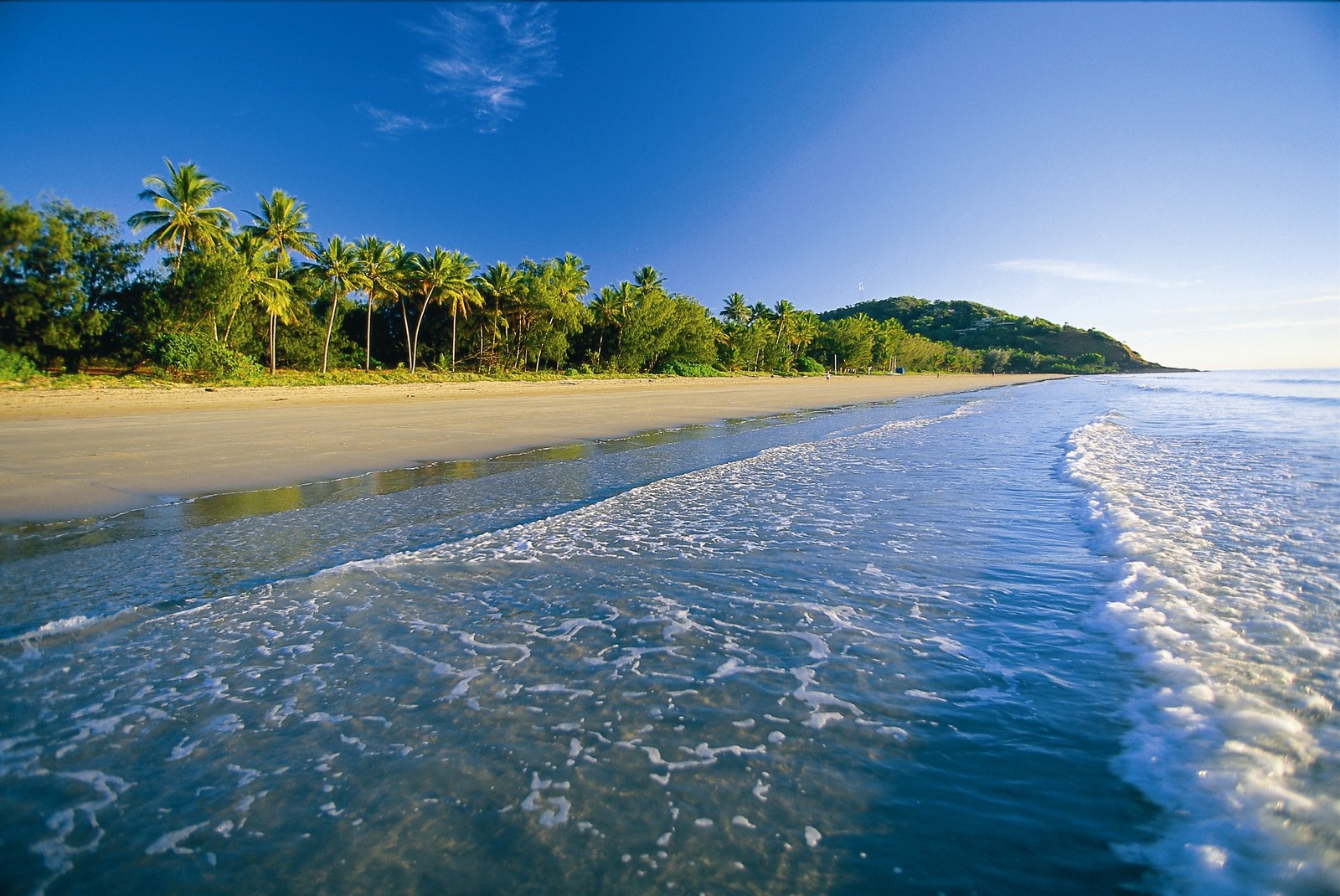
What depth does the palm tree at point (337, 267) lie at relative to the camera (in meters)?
36.2

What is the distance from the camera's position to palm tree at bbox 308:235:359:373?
1426 inches

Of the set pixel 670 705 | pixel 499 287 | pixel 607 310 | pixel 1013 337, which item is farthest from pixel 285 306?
pixel 1013 337

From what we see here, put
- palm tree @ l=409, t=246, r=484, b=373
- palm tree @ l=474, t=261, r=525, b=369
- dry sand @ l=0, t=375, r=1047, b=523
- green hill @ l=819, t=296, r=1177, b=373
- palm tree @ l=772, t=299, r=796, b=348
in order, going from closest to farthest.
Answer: dry sand @ l=0, t=375, r=1047, b=523 < palm tree @ l=409, t=246, r=484, b=373 < palm tree @ l=474, t=261, r=525, b=369 < palm tree @ l=772, t=299, r=796, b=348 < green hill @ l=819, t=296, r=1177, b=373

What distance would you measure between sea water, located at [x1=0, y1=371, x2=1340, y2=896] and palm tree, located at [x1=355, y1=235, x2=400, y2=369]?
3594cm

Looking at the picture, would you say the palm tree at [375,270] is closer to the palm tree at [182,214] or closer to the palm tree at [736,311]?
the palm tree at [182,214]

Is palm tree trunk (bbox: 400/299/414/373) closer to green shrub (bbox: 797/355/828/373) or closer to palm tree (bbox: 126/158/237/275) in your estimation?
palm tree (bbox: 126/158/237/275)

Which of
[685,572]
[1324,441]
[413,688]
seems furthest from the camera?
[1324,441]

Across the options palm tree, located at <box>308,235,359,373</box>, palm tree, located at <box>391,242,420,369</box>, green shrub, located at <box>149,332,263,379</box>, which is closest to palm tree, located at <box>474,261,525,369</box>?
palm tree, located at <box>391,242,420,369</box>

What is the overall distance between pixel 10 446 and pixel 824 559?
14061 millimetres

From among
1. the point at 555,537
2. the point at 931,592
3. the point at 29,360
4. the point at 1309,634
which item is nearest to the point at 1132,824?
the point at 931,592

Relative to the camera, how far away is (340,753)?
2.51 m

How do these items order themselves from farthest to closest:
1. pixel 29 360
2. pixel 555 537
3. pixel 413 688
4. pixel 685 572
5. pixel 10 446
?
pixel 29 360, pixel 10 446, pixel 555 537, pixel 685 572, pixel 413 688

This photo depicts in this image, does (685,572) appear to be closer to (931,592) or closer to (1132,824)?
(931,592)

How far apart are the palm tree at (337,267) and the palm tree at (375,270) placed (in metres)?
0.39
